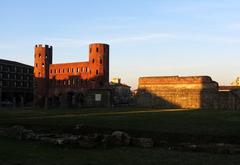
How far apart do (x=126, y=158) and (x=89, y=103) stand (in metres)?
66.2

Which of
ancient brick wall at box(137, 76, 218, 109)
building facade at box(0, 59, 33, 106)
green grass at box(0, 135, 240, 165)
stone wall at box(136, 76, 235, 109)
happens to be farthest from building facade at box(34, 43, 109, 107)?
green grass at box(0, 135, 240, 165)

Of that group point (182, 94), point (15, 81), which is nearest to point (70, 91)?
point (182, 94)

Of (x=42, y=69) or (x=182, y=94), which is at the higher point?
(x=42, y=69)

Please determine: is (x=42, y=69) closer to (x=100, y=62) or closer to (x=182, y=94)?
(x=100, y=62)

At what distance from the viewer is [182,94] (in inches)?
2662

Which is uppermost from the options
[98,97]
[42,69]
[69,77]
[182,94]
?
[42,69]

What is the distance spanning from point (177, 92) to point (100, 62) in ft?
80.9

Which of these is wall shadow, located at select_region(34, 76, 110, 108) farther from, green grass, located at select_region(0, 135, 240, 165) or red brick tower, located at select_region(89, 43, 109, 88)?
green grass, located at select_region(0, 135, 240, 165)

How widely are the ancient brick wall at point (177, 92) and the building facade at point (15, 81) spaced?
183 feet

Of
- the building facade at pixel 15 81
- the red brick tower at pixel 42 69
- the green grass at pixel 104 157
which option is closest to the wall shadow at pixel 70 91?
the red brick tower at pixel 42 69

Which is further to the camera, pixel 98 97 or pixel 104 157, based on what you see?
pixel 98 97

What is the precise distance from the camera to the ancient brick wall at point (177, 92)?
6501cm

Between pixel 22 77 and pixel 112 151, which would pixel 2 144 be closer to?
pixel 112 151

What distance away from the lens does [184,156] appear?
671 inches
